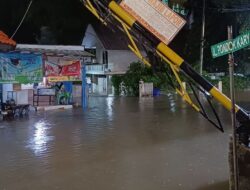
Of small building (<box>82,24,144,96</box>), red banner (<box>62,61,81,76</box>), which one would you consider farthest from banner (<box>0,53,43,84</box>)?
small building (<box>82,24,144,96</box>)

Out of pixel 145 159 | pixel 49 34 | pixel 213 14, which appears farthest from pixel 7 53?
pixel 213 14

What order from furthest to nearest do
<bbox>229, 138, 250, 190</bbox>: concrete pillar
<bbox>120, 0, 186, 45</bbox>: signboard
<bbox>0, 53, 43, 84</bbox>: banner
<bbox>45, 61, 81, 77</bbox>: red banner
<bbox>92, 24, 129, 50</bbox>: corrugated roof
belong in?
<bbox>92, 24, 129, 50</bbox>: corrugated roof → <bbox>45, 61, 81, 77</bbox>: red banner → <bbox>0, 53, 43, 84</bbox>: banner → <bbox>120, 0, 186, 45</bbox>: signboard → <bbox>229, 138, 250, 190</bbox>: concrete pillar

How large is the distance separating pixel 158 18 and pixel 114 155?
3.62 metres

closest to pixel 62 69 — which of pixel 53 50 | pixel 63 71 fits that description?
pixel 63 71

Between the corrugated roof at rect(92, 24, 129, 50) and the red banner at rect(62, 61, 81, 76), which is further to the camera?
the corrugated roof at rect(92, 24, 129, 50)

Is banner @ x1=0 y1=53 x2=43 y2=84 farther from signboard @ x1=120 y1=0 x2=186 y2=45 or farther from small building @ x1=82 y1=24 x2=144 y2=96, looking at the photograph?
small building @ x1=82 y1=24 x2=144 y2=96

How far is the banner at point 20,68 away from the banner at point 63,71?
2.19 ft

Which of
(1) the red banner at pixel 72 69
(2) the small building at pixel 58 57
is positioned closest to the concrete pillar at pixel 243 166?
(2) the small building at pixel 58 57

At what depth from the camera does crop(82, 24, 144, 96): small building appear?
39188 mm

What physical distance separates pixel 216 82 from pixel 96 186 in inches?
1057

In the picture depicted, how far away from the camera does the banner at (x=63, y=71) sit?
18.9 meters

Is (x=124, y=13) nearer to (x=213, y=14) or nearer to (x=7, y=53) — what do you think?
(x=7, y=53)

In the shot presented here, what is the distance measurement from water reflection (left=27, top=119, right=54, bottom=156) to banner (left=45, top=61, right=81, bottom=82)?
5.05m

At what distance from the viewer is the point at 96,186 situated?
264 inches
